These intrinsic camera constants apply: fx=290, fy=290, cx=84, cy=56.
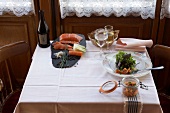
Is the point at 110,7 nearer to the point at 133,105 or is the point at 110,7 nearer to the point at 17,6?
the point at 17,6

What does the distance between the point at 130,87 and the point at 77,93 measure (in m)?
0.27

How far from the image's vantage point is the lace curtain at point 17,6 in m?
2.27

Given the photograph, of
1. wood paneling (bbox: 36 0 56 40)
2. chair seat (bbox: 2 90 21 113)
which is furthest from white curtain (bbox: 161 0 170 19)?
chair seat (bbox: 2 90 21 113)

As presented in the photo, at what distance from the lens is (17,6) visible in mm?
2271

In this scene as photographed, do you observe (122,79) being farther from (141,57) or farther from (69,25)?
(69,25)

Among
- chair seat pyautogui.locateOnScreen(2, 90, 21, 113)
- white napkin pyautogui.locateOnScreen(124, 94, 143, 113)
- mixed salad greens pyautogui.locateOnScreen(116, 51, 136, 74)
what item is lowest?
chair seat pyautogui.locateOnScreen(2, 90, 21, 113)

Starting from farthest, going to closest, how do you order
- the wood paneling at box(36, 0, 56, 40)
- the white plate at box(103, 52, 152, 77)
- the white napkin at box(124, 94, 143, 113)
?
the wood paneling at box(36, 0, 56, 40), the white plate at box(103, 52, 152, 77), the white napkin at box(124, 94, 143, 113)

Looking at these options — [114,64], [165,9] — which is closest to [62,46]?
[114,64]

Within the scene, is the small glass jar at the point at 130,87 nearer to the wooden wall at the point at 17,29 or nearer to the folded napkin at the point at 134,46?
the folded napkin at the point at 134,46

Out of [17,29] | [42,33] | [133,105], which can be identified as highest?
[42,33]

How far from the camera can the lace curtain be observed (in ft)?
7.43

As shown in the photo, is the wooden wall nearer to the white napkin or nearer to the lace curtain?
the lace curtain

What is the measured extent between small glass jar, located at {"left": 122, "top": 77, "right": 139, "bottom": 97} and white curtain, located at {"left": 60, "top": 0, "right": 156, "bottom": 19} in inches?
34.1

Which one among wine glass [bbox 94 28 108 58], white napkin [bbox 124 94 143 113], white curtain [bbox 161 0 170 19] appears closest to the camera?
white napkin [bbox 124 94 143 113]
